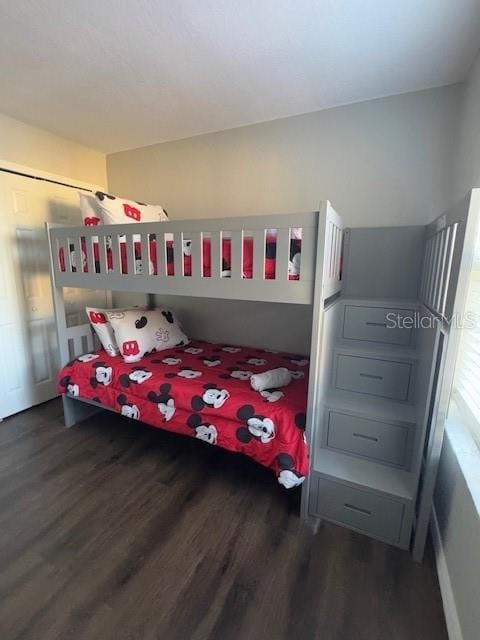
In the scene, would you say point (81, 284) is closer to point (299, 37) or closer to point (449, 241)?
Answer: point (299, 37)

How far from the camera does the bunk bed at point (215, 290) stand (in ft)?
4.44

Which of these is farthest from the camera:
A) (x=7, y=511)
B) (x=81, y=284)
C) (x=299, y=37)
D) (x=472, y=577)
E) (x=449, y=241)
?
(x=81, y=284)

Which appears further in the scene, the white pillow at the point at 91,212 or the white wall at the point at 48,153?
the white wall at the point at 48,153

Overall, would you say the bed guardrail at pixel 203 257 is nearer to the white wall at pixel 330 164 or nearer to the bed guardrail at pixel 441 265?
the bed guardrail at pixel 441 265

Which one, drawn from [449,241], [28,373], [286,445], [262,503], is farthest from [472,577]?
[28,373]

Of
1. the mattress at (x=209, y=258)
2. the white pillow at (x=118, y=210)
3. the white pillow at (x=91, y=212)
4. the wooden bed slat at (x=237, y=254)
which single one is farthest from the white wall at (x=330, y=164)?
the wooden bed slat at (x=237, y=254)

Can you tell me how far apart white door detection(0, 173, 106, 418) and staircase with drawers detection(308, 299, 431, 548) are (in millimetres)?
2366

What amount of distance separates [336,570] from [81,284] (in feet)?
6.94

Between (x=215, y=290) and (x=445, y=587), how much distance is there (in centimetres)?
153

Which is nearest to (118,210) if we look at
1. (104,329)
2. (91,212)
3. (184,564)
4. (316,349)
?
(91,212)

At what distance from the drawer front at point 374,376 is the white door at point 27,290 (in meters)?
2.43

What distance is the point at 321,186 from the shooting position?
214 cm

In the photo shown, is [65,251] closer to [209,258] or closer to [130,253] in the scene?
[130,253]

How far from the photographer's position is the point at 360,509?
137cm
